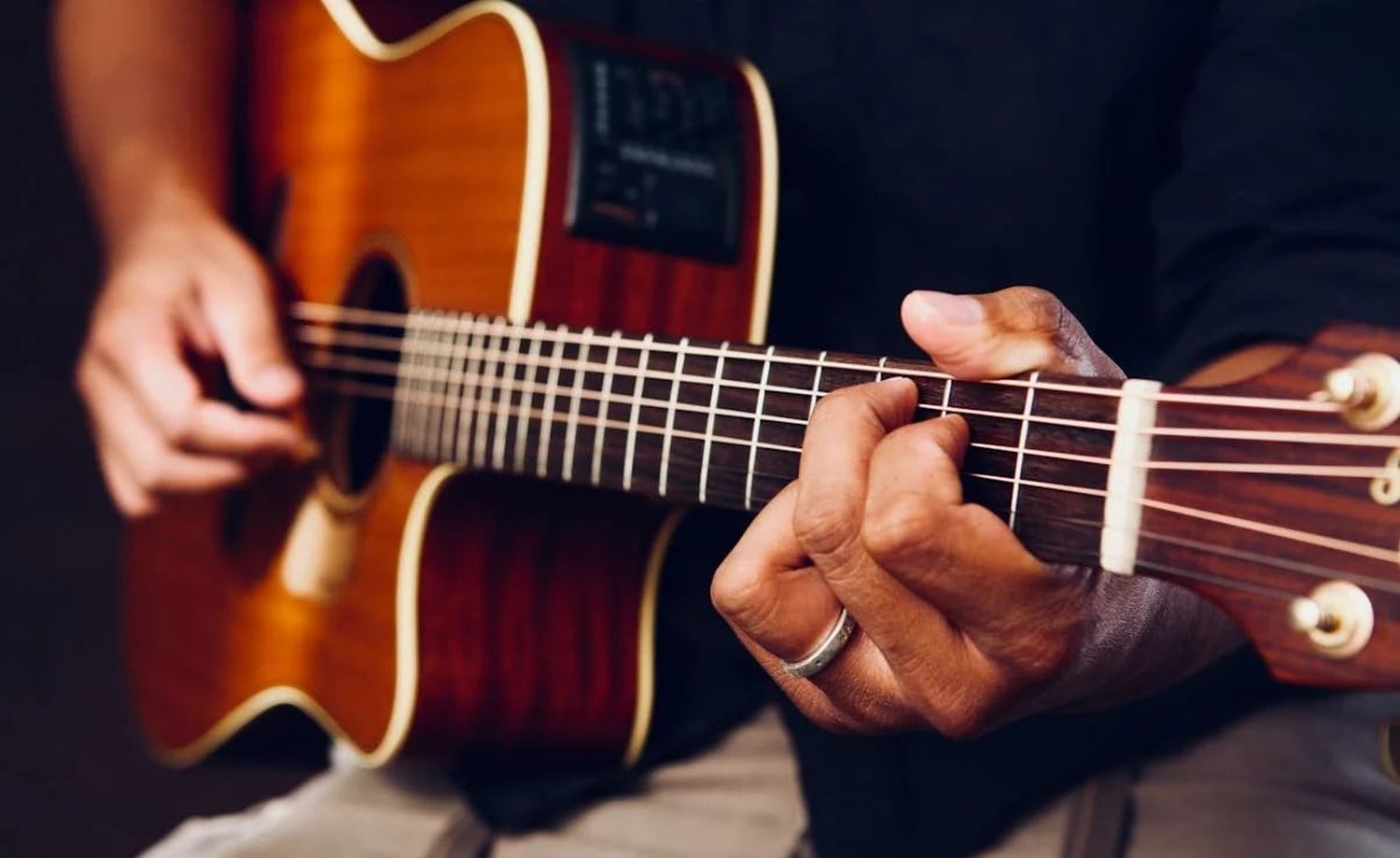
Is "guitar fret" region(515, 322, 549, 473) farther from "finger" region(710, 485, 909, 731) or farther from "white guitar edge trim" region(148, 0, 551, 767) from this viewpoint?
"finger" region(710, 485, 909, 731)

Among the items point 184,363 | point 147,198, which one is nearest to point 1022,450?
point 184,363

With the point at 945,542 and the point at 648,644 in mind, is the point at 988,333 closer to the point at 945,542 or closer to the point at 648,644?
the point at 945,542

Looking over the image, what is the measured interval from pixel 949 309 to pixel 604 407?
0.24 metres

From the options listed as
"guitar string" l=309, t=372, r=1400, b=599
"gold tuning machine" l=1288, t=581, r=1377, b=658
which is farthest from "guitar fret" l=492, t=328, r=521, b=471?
"gold tuning machine" l=1288, t=581, r=1377, b=658

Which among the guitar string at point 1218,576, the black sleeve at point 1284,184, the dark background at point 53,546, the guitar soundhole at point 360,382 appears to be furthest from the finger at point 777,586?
the dark background at point 53,546

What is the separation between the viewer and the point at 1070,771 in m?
0.77

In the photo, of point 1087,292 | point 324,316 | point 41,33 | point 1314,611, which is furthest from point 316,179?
point 41,33

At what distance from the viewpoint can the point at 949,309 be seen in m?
0.49

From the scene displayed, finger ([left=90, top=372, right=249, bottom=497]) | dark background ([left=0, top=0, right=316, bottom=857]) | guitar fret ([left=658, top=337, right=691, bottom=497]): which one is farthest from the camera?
dark background ([left=0, top=0, right=316, bottom=857])

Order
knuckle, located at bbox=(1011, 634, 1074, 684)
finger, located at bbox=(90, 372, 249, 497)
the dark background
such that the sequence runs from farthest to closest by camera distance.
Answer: the dark background < finger, located at bbox=(90, 372, 249, 497) < knuckle, located at bbox=(1011, 634, 1074, 684)

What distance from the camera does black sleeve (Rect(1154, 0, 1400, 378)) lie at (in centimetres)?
61

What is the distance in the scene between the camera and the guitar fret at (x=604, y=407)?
2.22 feet

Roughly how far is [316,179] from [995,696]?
681mm

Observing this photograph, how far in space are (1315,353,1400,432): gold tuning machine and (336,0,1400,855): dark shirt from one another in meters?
0.24
